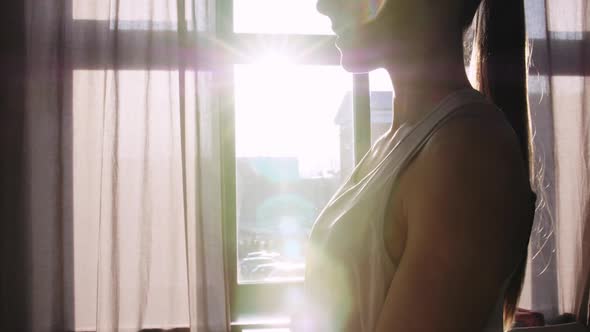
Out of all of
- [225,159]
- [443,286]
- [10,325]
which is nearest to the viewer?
[443,286]

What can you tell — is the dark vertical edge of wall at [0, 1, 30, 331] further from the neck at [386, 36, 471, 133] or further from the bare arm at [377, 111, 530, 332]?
the bare arm at [377, 111, 530, 332]

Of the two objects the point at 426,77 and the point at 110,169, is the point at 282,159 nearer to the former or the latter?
the point at 110,169

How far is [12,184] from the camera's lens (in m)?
1.90

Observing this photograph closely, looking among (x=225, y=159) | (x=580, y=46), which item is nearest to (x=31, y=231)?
(x=225, y=159)

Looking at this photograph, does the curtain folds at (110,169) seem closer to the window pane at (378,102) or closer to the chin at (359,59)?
the window pane at (378,102)

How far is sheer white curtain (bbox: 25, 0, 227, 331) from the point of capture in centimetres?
191

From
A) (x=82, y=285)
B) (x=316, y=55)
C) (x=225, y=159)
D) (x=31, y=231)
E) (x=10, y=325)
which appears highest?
(x=316, y=55)

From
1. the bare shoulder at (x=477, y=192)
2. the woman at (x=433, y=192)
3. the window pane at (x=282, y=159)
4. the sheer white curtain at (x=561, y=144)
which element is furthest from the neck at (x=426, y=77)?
the sheer white curtain at (x=561, y=144)

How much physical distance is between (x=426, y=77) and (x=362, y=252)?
0.22 m

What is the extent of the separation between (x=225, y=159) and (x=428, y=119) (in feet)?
5.71

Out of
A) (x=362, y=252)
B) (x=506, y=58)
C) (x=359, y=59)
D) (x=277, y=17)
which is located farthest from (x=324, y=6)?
(x=277, y=17)

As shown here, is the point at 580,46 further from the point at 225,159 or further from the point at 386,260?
the point at 386,260

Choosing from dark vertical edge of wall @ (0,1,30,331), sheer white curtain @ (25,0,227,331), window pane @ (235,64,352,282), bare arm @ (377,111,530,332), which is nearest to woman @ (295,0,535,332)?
bare arm @ (377,111,530,332)

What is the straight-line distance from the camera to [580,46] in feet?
7.29
